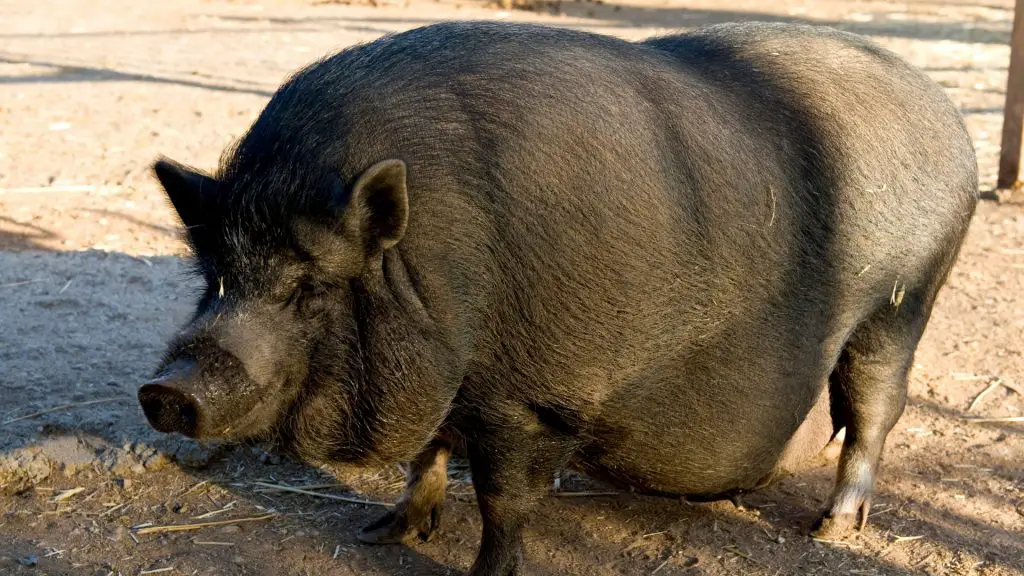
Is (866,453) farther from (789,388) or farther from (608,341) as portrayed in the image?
(608,341)

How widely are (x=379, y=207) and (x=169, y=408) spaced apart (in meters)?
0.74

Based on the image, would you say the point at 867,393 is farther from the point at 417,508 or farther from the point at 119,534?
the point at 119,534

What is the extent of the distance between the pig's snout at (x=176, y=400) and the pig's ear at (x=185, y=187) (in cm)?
52

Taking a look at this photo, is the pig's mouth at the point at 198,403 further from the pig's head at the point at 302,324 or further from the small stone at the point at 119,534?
the small stone at the point at 119,534

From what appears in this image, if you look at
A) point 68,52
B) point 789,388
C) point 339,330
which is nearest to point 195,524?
point 339,330

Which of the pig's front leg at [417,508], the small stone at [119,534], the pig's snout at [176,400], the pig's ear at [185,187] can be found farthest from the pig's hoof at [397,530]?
→ the pig's ear at [185,187]

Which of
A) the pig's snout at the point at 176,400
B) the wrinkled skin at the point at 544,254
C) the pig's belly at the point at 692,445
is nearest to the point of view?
the pig's snout at the point at 176,400

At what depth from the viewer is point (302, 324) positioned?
3.12 meters

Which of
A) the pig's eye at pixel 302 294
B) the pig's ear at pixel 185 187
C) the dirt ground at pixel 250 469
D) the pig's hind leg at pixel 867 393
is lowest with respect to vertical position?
the dirt ground at pixel 250 469

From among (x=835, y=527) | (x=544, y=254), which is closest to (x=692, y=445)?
(x=835, y=527)

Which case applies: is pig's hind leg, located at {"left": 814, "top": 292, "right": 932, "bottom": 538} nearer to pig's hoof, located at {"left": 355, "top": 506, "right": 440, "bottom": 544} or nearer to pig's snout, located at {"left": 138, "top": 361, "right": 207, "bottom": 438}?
pig's hoof, located at {"left": 355, "top": 506, "right": 440, "bottom": 544}

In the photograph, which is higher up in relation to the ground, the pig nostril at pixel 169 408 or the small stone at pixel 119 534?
the pig nostril at pixel 169 408

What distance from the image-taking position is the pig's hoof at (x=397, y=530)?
406 centimetres

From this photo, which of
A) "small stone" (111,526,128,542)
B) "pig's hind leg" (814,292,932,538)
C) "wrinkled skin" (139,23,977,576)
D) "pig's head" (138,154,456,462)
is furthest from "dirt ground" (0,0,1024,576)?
"pig's head" (138,154,456,462)
